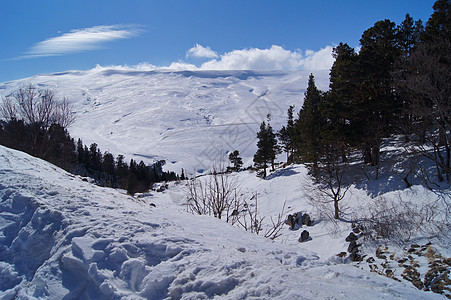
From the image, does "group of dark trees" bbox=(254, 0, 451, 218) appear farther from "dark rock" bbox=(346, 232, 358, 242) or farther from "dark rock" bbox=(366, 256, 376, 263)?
"dark rock" bbox=(366, 256, 376, 263)

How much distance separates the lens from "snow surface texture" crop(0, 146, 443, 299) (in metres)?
2.92

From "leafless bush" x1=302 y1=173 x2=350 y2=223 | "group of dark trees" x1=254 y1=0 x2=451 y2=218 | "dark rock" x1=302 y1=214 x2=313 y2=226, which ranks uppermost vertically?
"group of dark trees" x1=254 y1=0 x2=451 y2=218

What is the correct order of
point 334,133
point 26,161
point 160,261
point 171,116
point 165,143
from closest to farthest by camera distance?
1. point 160,261
2. point 26,161
3. point 334,133
4. point 165,143
5. point 171,116

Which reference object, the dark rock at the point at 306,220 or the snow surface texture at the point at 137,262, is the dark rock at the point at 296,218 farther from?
the snow surface texture at the point at 137,262

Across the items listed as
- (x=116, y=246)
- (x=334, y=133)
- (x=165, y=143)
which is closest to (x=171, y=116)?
(x=165, y=143)

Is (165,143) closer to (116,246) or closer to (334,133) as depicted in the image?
(334,133)

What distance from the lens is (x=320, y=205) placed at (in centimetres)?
1700

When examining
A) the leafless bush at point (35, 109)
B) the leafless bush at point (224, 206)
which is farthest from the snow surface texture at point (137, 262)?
the leafless bush at point (35, 109)

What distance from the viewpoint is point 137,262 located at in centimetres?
328

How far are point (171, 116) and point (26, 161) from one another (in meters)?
195

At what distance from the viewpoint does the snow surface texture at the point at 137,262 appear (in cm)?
292

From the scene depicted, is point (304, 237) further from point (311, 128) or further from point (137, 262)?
point (137, 262)

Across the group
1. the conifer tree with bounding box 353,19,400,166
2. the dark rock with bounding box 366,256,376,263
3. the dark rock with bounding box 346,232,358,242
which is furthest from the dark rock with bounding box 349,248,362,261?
the conifer tree with bounding box 353,19,400,166

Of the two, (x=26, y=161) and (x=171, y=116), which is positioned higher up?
(x=171, y=116)
